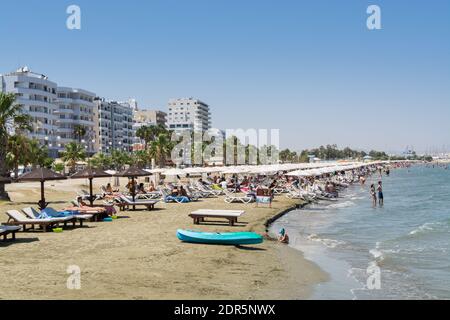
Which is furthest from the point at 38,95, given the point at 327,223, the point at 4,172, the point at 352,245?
the point at 352,245

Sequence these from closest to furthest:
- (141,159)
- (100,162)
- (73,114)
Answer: (100,162) < (141,159) < (73,114)

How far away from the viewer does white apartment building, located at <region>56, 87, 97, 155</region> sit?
344 feet

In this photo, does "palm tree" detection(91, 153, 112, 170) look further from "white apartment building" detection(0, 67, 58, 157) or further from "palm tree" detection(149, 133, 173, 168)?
"white apartment building" detection(0, 67, 58, 157)

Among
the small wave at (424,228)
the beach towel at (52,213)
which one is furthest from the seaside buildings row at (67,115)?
the small wave at (424,228)

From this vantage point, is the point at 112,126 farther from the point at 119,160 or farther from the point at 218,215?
the point at 218,215

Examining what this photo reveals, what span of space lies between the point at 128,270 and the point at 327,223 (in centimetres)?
1672

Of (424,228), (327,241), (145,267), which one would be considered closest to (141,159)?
(424,228)

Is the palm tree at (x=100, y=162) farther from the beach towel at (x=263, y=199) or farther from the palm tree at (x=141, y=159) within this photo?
the beach towel at (x=263, y=199)

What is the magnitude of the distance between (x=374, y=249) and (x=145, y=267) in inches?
405

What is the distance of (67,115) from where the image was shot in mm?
106500

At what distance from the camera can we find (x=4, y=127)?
3019 centimetres

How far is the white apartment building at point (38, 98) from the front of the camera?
89.2m

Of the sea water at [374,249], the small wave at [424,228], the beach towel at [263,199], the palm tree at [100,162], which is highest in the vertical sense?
the palm tree at [100,162]
